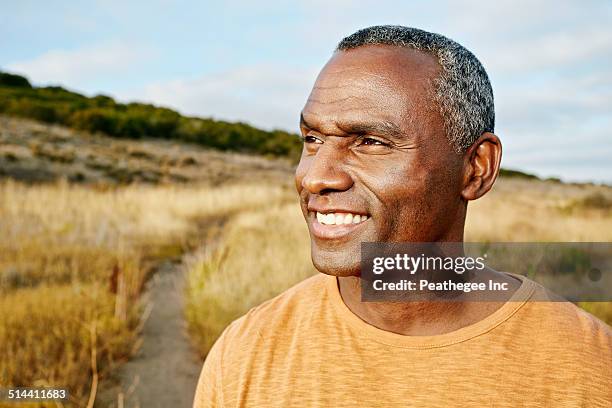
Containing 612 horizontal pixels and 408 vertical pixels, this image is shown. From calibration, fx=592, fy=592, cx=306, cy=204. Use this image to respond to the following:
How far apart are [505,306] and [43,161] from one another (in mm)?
27960

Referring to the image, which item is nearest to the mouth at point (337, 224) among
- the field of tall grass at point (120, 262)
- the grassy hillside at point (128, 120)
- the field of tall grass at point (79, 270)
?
the field of tall grass at point (79, 270)

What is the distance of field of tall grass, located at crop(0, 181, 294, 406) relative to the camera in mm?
5484

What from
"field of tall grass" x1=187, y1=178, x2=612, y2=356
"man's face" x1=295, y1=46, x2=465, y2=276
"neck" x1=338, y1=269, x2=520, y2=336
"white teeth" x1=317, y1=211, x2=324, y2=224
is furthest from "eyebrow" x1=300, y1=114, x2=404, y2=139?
"field of tall grass" x1=187, y1=178, x2=612, y2=356

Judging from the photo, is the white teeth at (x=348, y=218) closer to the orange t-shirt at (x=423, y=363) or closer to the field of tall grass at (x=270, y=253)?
the orange t-shirt at (x=423, y=363)

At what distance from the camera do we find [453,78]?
1.68 metres

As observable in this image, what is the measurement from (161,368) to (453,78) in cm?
548

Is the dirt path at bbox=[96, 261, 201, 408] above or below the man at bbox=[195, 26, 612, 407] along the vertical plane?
below

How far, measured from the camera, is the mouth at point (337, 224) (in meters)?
1.60

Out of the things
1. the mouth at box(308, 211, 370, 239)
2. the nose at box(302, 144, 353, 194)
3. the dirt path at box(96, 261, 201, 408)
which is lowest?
the dirt path at box(96, 261, 201, 408)

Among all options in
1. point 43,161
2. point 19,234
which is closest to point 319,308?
point 19,234

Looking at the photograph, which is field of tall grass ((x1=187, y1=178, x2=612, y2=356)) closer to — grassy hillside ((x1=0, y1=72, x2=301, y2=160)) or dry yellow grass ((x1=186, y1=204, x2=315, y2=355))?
dry yellow grass ((x1=186, y1=204, x2=315, y2=355))

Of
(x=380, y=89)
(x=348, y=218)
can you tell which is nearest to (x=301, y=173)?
(x=348, y=218)

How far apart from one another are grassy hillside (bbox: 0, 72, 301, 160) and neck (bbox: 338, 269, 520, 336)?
39561 mm

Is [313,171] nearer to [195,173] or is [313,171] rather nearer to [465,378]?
[465,378]
